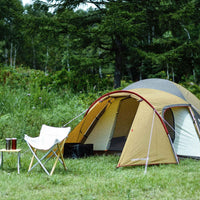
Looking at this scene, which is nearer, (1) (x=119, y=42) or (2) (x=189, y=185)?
(2) (x=189, y=185)

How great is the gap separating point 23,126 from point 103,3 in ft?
15.3

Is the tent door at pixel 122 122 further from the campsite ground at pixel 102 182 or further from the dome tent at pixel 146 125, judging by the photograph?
the campsite ground at pixel 102 182

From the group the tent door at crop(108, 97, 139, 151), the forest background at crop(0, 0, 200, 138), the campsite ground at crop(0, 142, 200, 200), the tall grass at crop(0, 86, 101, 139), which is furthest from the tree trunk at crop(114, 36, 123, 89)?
the campsite ground at crop(0, 142, 200, 200)

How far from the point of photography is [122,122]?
7051 mm

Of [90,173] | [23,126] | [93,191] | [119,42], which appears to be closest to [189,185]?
[93,191]

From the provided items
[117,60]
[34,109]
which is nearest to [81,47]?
[117,60]

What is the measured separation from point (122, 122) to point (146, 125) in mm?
1807

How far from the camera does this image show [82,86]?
10.5 m

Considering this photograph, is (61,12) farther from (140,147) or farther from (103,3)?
(140,147)

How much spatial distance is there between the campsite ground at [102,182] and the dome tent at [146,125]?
28 cm

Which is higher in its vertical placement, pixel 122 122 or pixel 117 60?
pixel 117 60

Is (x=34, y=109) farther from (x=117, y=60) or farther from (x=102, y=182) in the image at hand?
(x=102, y=182)

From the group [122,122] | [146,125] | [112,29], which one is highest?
[112,29]

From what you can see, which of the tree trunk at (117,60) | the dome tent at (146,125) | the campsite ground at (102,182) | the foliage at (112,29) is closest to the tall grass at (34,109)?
the tree trunk at (117,60)
